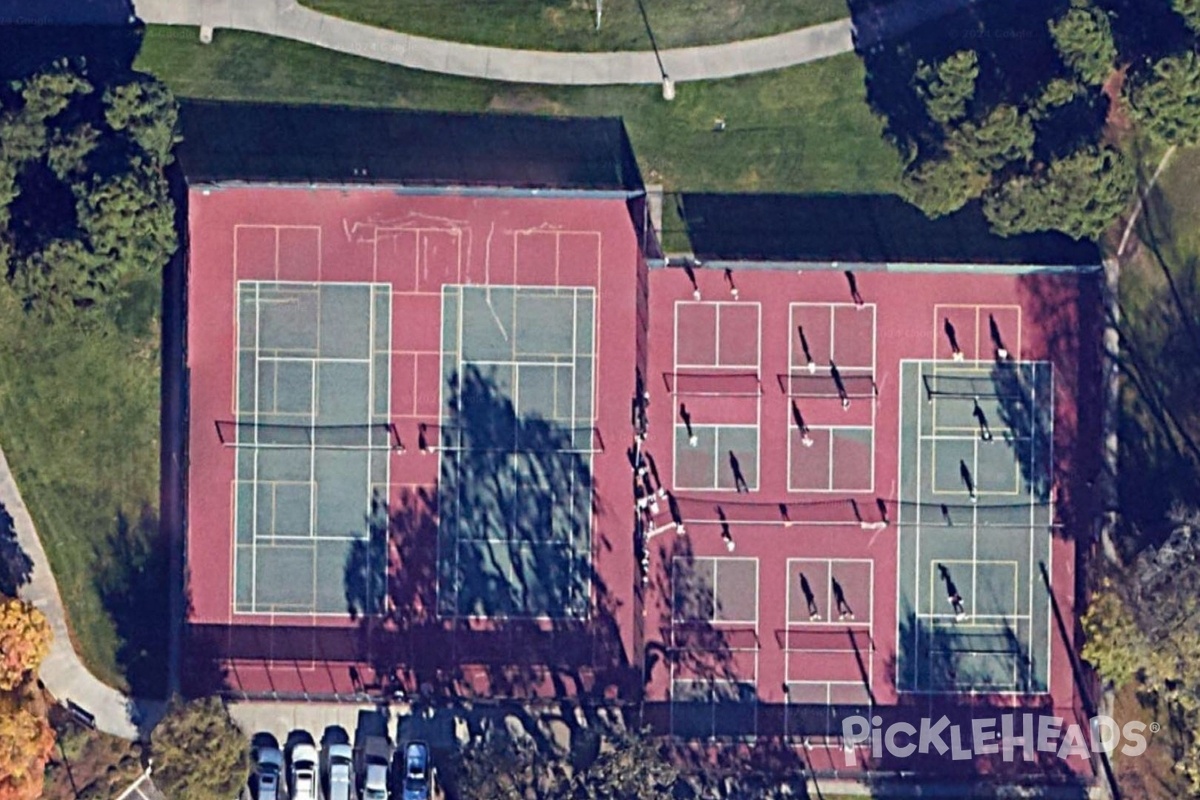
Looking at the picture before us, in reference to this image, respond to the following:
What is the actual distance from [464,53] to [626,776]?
90.4 ft

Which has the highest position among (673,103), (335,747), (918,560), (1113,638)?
(673,103)

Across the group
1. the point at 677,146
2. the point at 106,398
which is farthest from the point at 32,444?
the point at 677,146

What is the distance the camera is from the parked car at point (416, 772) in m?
47.4

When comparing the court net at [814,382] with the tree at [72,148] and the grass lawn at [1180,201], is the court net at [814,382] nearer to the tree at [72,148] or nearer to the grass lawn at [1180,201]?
the grass lawn at [1180,201]

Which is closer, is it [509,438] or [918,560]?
[509,438]

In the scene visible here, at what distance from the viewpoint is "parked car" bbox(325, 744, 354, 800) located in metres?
47.6

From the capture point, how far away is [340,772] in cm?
4756

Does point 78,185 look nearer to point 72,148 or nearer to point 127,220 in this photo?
point 72,148

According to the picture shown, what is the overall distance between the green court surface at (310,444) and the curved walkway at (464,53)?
941cm

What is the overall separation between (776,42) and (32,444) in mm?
32286

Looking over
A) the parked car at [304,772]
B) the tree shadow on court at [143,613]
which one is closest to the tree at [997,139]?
the parked car at [304,772]

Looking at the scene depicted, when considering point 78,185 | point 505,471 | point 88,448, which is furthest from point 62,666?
point 505,471

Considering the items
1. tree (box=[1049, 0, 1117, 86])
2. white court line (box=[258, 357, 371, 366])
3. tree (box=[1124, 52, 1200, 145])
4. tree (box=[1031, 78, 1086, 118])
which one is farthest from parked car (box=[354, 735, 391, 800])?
tree (box=[1124, 52, 1200, 145])

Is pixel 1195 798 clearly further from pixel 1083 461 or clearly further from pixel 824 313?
pixel 824 313
